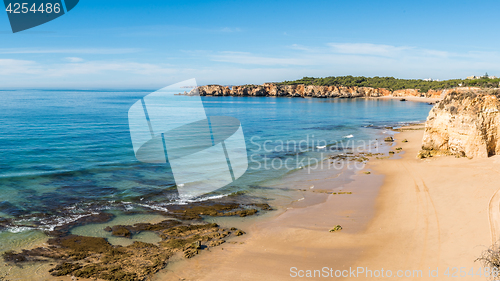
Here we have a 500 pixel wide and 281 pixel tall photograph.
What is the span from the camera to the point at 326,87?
146m

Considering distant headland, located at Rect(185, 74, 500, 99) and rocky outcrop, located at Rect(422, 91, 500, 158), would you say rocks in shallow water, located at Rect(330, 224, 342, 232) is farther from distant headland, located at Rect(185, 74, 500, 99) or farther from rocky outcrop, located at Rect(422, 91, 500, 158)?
distant headland, located at Rect(185, 74, 500, 99)

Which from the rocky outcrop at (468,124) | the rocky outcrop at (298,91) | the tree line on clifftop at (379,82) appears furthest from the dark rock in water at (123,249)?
the tree line on clifftop at (379,82)

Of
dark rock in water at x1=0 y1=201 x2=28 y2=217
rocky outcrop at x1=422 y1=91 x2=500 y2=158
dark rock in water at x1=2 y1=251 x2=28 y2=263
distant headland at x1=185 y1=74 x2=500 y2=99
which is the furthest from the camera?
distant headland at x1=185 y1=74 x2=500 y2=99

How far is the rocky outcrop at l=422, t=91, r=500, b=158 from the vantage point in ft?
57.0

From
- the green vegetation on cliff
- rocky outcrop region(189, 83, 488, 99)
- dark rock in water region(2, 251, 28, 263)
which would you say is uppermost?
the green vegetation on cliff

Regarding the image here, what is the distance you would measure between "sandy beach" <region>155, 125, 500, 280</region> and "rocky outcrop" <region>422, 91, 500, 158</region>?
74.6 inches

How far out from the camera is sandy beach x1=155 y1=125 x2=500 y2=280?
860 centimetres

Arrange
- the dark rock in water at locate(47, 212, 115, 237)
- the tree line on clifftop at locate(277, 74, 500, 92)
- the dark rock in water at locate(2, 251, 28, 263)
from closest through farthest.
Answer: the dark rock in water at locate(2, 251, 28, 263) → the dark rock in water at locate(47, 212, 115, 237) → the tree line on clifftop at locate(277, 74, 500, 92)

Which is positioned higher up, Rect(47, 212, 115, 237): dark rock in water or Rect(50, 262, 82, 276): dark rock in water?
Rect(47, 212, 115, 237): dark rock in water

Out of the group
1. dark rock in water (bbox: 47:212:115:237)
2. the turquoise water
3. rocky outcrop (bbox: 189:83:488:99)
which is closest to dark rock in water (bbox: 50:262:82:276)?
dark rock in water (bbox: 47:212:115:237)

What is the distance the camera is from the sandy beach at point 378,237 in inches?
339

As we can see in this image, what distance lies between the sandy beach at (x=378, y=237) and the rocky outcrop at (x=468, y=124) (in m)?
1.90

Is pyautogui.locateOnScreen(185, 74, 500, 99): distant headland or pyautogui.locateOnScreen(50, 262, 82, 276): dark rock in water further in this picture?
pyautogui.locateOnScreen(185, 74, 500, 99): distant headland

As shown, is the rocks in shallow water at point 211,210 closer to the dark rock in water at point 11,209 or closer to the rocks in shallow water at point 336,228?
the rocks in shallow water at point 336,228
